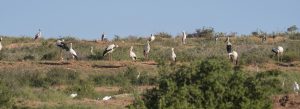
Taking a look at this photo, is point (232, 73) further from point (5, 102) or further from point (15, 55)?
point (15, 55)

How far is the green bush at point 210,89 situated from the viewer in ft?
53.8

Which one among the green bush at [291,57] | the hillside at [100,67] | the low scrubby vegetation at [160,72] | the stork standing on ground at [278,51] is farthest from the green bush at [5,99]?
the green bush at [291,57]

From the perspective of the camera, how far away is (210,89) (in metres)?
16.6

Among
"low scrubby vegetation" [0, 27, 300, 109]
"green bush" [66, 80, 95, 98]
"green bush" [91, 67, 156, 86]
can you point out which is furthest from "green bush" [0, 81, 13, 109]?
"green bush" [91, 67, 156, 86]

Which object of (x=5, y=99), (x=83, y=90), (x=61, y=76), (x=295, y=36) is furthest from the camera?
(x=295, y=36)

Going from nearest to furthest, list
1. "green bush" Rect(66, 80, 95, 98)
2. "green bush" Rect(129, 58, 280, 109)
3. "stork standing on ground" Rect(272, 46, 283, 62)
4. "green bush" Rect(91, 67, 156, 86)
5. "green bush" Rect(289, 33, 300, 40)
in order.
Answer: "green bush" Rect(129, 58, 280, 109), "green bush" Rect(66, 80, 95, 98), "green bush" Rect(91, 67, 156, 86), "stork standing on ground" Rect(272, 46, 283, 62), "green bush" Rect(289, 33, 300, 40)

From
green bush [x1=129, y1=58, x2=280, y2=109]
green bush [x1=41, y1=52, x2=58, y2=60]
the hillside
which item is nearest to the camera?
green bush [x1=129, y1=58, x2=280, y2=109]

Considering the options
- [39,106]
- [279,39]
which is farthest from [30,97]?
[279,39]

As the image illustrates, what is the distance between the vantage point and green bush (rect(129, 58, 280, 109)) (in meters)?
16.4

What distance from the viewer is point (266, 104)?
17000 mm

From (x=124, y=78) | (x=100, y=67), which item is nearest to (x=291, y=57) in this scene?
(x=100, y=67)

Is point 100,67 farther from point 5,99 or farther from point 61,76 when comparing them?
point 5,99

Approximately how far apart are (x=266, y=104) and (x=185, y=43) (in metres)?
38.7

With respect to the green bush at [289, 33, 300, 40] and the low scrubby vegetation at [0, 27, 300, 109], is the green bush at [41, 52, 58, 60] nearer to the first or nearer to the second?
the low scrubby vegetation at [0, 27, 300, 109]
